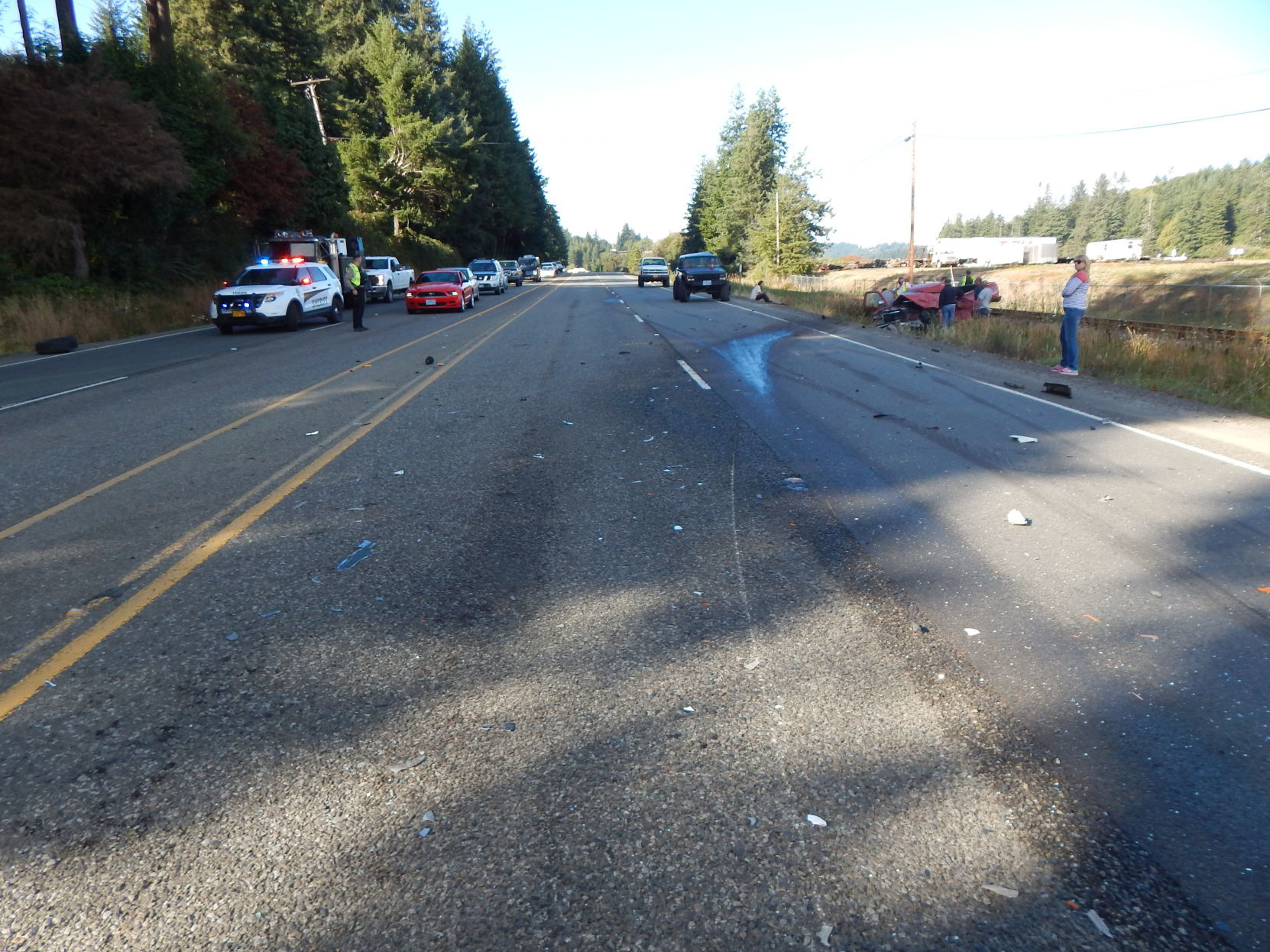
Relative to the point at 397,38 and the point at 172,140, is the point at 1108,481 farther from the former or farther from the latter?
the point at 397,38

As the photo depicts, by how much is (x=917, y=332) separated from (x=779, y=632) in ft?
62.3

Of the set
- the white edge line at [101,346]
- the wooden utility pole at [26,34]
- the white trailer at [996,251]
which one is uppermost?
the wooden utility pole at [26,34]

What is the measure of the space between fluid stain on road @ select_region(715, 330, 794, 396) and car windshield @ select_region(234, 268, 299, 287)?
12.5 metres

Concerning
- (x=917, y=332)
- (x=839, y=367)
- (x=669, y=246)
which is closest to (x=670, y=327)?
(x=917, y=332)

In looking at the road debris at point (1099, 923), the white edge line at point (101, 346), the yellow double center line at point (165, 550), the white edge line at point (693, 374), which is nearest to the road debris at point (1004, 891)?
the road debris at point (1099, 923)

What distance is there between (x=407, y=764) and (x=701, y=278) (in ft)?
113

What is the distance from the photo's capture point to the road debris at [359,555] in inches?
212

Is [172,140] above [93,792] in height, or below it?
above

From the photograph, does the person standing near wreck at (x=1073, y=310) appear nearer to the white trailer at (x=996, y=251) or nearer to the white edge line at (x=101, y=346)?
the white edge line at (x=101, y=346)

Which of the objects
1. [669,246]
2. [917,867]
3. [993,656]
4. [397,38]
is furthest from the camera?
[669,246]

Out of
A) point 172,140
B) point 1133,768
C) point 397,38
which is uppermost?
point 397,38

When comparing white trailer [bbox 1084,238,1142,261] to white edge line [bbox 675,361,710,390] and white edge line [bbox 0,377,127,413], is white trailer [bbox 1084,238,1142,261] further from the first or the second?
white edge line [bbox 0,377,127,413]

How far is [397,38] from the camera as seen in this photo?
62.3 metres

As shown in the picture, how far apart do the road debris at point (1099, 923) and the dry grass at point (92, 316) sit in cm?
2290
